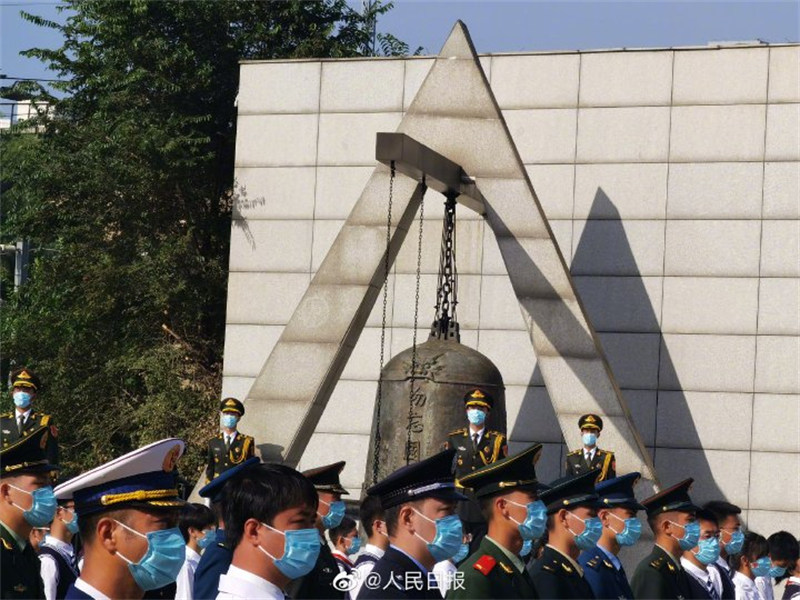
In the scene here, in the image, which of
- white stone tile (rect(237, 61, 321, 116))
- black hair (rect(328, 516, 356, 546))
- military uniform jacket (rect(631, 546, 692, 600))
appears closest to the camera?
military uniform jacket (rect(631, 546, 692, 600))

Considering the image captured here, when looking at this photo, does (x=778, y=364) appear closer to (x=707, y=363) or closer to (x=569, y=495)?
(x=707, y=363)

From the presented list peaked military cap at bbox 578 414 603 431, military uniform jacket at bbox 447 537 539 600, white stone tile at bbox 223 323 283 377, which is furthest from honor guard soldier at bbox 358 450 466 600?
white stone tile at bbox 223 323 283 377

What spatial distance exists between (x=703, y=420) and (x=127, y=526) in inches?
626

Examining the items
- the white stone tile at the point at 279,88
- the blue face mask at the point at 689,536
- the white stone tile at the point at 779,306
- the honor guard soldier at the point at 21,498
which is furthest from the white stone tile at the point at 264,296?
the honor guard soldier at the point at 21,498

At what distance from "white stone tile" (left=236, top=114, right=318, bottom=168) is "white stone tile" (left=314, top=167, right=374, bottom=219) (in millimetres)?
349

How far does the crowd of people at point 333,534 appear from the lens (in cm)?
505

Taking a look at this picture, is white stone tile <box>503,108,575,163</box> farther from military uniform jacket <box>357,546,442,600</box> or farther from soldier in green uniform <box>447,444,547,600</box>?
military uniform jacket <box>357,546,442,600</box>

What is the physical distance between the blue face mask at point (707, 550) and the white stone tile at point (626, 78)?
37.9 ft

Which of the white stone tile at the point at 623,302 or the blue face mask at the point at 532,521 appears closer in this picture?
the blue face mask at the point at 532,521

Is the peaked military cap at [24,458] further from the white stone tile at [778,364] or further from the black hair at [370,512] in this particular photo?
the white stone tile at [778,364]

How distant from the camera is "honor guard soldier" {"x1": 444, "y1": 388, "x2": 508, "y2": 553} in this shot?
14.2m

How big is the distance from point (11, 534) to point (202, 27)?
2047 cm

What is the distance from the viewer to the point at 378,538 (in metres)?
9.48

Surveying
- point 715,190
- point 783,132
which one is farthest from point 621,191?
point 783,132
